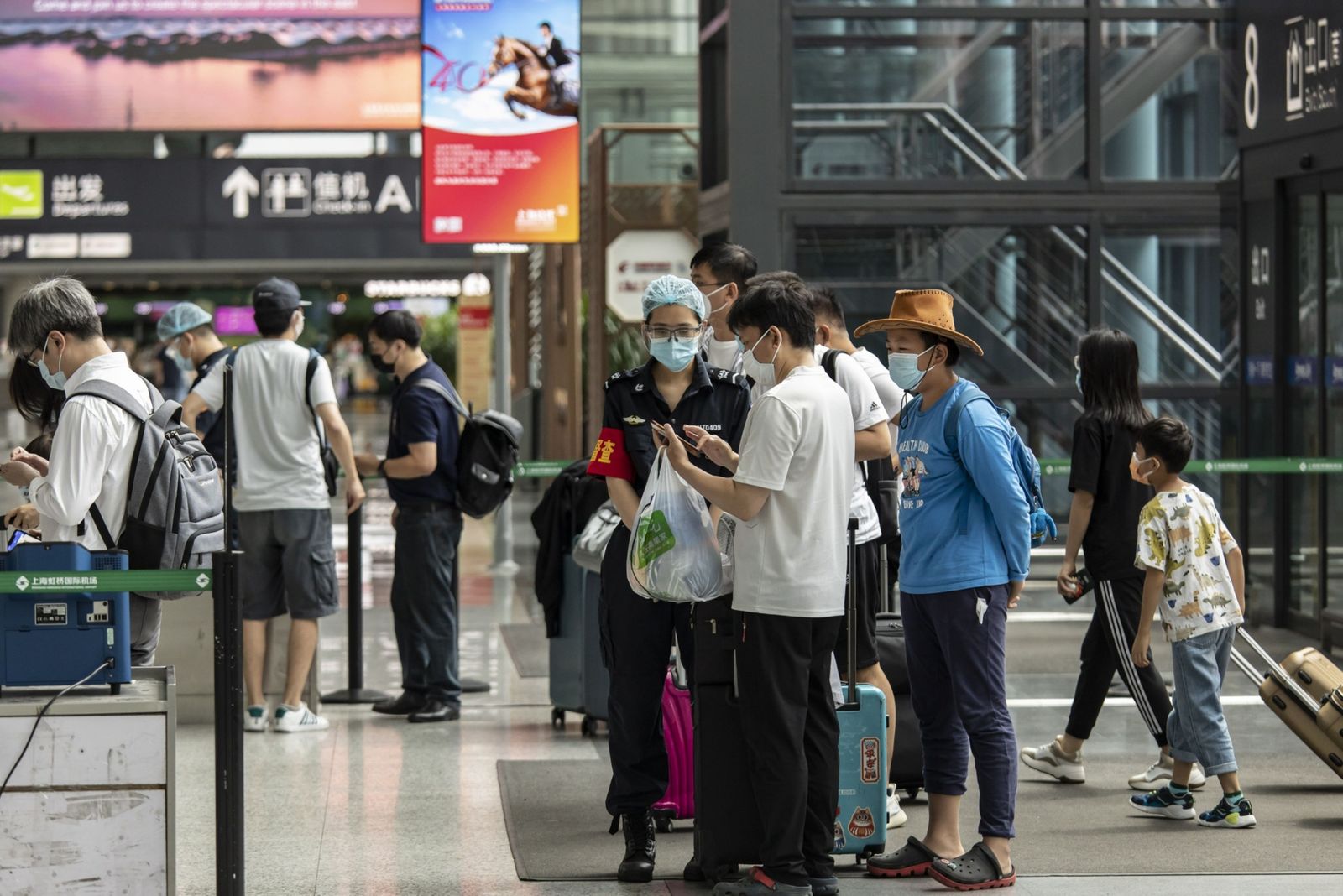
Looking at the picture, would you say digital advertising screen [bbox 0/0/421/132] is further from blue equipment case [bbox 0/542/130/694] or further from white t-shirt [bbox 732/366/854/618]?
blue equipment case [bbox 0/542/130/694]

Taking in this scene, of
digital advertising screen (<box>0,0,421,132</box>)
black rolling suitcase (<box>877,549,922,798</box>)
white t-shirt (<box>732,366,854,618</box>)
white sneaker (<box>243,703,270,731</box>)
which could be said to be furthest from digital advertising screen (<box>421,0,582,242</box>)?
digital advertising screen (<box>0,0,421,132</box>)

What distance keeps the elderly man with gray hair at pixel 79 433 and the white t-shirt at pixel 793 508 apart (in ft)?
Result: 5.59

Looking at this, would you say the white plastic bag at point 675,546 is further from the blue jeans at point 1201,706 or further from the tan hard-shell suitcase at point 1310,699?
the tan hard-shell suitcase at point 1310,699

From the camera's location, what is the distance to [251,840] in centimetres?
610

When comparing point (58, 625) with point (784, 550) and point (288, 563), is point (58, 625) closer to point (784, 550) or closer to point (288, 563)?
point (784, 550)

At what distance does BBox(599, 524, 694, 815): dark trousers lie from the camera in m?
5.55

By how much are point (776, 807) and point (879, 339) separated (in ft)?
21.2

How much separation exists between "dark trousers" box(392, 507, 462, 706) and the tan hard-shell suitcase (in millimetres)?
3516

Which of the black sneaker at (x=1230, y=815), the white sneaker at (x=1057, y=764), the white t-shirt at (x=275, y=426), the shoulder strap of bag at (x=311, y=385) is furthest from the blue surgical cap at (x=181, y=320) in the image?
the black sneaker at (x=1230, y=815)

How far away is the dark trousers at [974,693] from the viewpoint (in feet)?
17.6

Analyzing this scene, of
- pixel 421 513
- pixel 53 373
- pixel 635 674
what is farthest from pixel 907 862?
pixel 421 513

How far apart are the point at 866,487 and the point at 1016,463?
0.92 meters

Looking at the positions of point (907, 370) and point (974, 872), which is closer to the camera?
point (974, 872)

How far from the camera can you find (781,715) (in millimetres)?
5059
